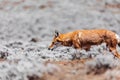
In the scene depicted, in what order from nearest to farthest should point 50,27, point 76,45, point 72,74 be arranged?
point 72,74 → point 76,45 → point 50,27

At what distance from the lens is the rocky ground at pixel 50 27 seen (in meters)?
10.3

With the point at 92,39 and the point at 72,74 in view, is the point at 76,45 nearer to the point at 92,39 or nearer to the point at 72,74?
the point at 92,39

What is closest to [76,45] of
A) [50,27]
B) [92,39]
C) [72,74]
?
[92,39]

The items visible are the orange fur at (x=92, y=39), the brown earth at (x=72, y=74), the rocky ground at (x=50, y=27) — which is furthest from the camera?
the orange fur at (x=92, y=39)

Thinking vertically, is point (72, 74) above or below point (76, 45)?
below

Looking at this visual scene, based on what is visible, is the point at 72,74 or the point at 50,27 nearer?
the point at 72,74

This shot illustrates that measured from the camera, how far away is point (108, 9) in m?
36.1

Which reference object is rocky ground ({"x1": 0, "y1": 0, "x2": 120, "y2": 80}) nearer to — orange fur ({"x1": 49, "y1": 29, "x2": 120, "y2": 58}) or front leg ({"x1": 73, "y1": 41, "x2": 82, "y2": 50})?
front leg ({"x1": 73, "y1": 41, "x2": 82, "y2": 50})

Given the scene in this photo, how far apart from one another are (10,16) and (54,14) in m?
3.98

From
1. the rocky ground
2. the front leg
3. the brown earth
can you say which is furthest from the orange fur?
the brown earth

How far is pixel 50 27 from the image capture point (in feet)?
106

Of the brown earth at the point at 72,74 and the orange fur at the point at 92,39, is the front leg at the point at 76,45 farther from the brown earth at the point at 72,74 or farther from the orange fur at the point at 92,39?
the brown earth at the point at 72,74

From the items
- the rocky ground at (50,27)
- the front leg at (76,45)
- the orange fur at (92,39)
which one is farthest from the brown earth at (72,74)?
the orange fur at (92,39)

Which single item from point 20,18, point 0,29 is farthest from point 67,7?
point 0,29
